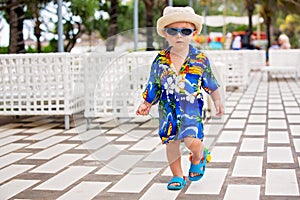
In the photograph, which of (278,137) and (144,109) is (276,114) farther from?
(144,109)

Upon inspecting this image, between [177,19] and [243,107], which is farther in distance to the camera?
[243,107]

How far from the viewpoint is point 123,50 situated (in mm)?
6594

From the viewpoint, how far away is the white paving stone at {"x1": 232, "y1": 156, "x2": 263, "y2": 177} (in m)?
4.48

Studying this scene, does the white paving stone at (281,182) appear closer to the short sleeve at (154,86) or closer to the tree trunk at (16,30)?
the short sleeve at (154,86)

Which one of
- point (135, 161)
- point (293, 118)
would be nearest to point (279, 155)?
point (135, 161)

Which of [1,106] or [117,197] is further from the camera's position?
[1,106]

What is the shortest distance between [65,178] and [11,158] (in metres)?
1.02

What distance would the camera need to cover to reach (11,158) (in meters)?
5.32

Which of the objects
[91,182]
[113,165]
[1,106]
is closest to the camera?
[91,182]

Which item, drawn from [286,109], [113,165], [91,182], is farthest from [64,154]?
[286,109]

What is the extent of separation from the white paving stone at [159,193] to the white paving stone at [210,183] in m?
0.12

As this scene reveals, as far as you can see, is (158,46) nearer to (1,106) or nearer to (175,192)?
(1,106)

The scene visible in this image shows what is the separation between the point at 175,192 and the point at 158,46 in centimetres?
289

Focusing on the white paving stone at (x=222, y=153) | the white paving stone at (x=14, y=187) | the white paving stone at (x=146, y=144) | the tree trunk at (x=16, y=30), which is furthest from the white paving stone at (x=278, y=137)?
the tree trunk at (x=16, y=30)
